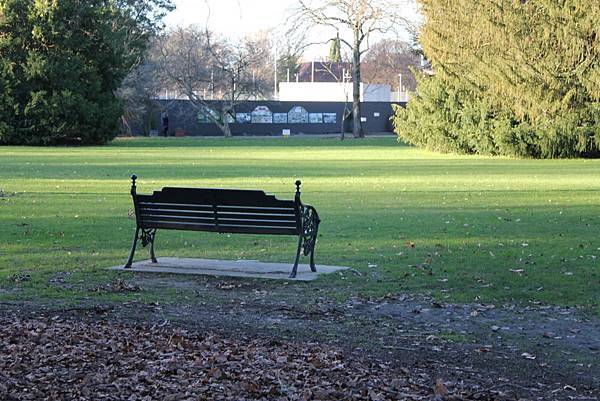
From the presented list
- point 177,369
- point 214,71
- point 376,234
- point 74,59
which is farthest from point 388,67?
point 177,369

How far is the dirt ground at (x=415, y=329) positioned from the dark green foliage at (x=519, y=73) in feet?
107

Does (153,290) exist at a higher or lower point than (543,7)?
lower

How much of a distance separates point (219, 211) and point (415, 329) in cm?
359

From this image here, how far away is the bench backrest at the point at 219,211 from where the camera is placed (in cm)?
1086

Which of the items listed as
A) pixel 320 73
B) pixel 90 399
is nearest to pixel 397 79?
pixel 320 73

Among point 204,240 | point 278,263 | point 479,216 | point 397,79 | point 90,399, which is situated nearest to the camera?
point 90,399

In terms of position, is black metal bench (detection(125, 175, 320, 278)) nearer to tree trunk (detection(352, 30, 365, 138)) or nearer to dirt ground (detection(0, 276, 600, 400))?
dirt ground (detection(0, 276, 600, 400))

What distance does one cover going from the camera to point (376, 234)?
15203 mm

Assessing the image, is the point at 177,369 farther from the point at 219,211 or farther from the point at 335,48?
the point at 335,48

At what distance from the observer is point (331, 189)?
24.4 meters

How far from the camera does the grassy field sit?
414 inches

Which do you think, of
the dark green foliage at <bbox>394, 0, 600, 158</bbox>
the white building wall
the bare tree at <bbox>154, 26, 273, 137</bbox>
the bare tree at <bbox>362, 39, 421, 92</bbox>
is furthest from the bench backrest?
the white building wall

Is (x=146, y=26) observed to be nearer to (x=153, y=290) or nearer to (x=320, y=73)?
(x=320, y=73)

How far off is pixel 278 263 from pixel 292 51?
5669 centimetres
